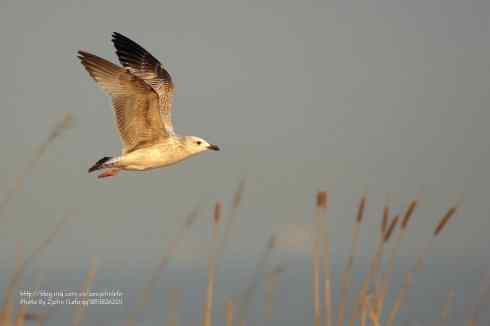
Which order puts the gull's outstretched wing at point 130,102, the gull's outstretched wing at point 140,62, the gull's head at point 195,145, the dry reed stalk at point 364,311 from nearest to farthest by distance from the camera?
the dry reed stalk at point 364,311 < the gull's outstretched wing at point 130,102 < the gull's head at point 195,145 < the gull's outstretched wing at point 140,62

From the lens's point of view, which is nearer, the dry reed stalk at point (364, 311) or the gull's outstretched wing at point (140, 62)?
the dry reed stalk at point (364, 311)

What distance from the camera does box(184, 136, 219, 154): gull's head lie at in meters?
10.2

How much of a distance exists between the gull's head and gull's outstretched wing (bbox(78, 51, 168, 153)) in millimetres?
404

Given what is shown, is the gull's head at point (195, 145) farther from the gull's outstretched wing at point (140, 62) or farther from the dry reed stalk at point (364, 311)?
the dry reed stalk at point (364, 311)

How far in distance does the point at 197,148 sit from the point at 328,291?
6320 mm

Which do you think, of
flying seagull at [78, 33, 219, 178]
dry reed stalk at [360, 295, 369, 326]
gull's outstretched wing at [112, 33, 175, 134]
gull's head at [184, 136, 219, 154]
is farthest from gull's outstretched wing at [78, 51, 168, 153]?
dry reed stalk at [360, 295, 369, 326]

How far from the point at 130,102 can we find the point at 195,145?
1.22 meters

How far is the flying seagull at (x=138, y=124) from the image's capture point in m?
9.92

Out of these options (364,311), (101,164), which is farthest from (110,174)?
(364,311)

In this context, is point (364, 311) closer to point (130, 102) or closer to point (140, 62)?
point (130, 102)

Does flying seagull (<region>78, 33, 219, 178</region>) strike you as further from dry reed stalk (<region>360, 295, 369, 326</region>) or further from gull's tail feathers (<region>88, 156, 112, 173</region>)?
dry reed stalk (<region>360, 295, 369, 326</region>)

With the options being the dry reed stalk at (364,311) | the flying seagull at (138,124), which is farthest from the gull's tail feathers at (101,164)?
the dry reed stalk at (364,311)

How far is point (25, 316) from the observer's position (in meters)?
3.40

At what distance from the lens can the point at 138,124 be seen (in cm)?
1023
